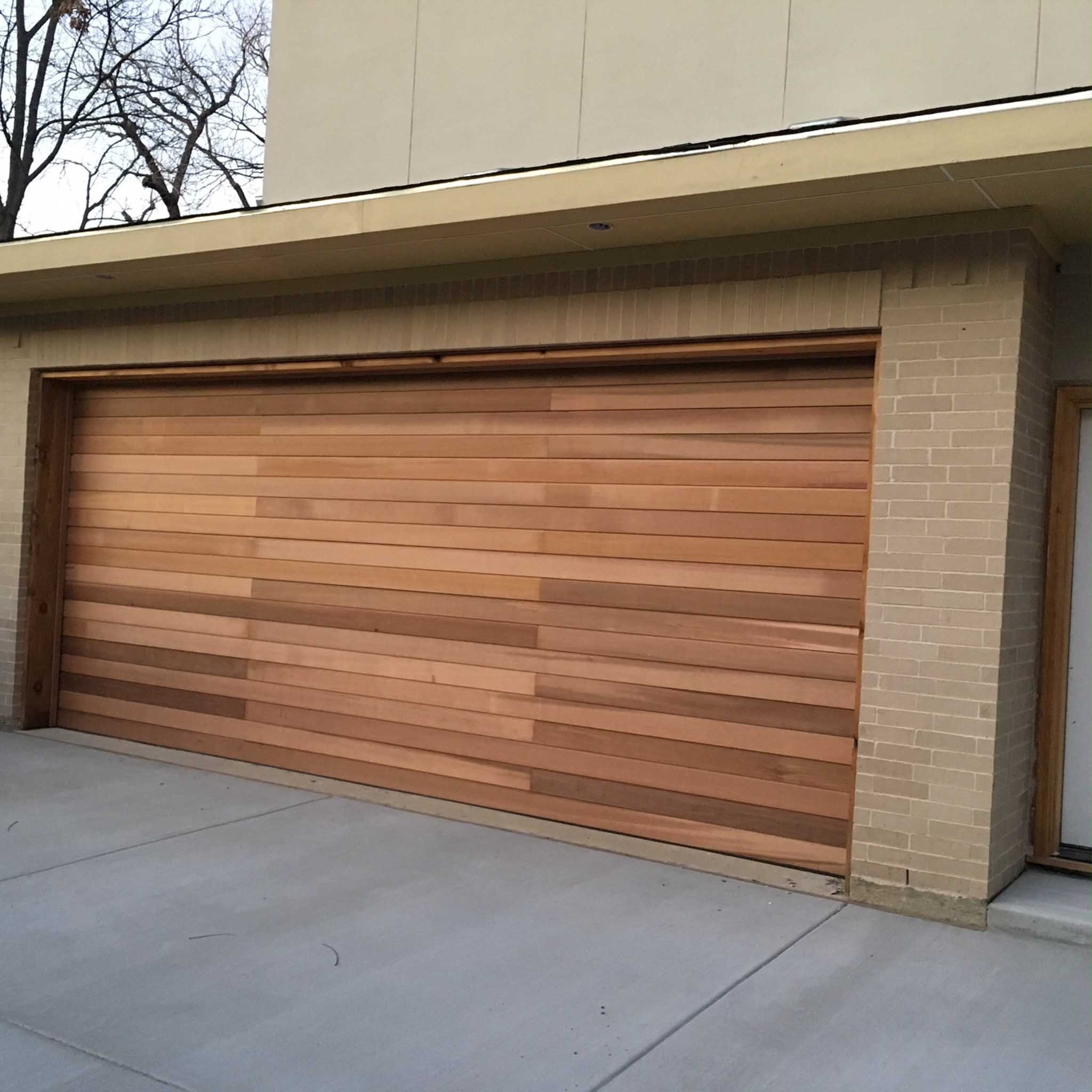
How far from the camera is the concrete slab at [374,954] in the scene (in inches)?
147

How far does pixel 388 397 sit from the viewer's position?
24.1ft

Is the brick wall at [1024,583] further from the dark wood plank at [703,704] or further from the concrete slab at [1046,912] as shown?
the dark wood plank at [703,704]

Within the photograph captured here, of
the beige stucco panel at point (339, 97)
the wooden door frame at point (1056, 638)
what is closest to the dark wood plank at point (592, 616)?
the wooden door frame at point (1056, 638)

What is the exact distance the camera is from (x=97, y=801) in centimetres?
677

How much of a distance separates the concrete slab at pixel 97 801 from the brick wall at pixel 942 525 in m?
3.46

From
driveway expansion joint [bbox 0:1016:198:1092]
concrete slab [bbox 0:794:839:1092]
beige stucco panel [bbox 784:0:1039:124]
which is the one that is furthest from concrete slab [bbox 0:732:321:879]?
beige stucco panel [bbox 784:0:1039:124]

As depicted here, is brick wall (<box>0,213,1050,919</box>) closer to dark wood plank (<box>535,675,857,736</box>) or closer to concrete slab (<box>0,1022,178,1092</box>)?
dark wood plank (<box>535,675,857,736</box>)

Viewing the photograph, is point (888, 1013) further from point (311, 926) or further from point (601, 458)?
point (601, 458)

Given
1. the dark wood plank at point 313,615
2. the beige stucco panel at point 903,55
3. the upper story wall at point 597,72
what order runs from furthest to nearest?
the dark wood plank at point 313,615, the upper story wall at point 597,72, the beige stucco panel at point 903,55

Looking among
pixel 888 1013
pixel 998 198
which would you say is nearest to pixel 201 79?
pixel 998 198

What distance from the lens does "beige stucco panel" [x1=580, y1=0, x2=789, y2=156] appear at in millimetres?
6285

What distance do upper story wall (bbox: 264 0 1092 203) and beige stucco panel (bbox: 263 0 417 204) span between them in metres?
0.01

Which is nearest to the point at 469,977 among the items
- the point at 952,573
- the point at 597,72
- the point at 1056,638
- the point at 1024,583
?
the point at 952,573

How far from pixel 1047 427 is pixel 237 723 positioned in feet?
17.3
